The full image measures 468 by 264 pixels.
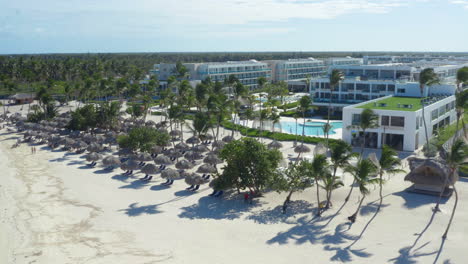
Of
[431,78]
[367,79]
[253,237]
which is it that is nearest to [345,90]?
[367,79]

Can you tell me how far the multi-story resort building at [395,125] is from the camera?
157 feet

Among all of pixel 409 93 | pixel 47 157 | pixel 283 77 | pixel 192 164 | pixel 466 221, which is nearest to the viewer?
pixel 466 221

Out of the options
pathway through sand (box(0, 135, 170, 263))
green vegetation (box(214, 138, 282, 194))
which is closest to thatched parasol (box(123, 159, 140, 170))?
pathway through sand (box(0, 135, 170, 263))

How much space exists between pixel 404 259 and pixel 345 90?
53.4 m

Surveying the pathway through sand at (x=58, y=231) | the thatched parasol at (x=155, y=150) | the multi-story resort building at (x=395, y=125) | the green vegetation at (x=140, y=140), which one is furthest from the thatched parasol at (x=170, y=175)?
the multi-story resort building at (x=395, y=125)

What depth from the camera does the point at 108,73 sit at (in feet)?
427

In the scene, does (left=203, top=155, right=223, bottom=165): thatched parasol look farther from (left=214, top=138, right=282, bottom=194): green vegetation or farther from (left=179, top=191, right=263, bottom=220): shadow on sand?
(left=214, top=138, right=282, bottom=194): green vegetation

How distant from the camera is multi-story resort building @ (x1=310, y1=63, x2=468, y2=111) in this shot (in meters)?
63.8

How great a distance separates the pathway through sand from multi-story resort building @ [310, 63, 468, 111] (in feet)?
153

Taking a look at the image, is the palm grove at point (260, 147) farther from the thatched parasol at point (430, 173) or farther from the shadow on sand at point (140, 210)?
the shadow on sand at point (140, 210)

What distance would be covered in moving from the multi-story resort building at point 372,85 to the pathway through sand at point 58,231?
46726mm

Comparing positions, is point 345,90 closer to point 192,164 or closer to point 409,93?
point 409,93

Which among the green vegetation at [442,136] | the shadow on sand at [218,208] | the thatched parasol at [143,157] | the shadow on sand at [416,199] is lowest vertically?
the shadow on sand at [218,208]

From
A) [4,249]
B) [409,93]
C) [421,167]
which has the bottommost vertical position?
[4,249]
